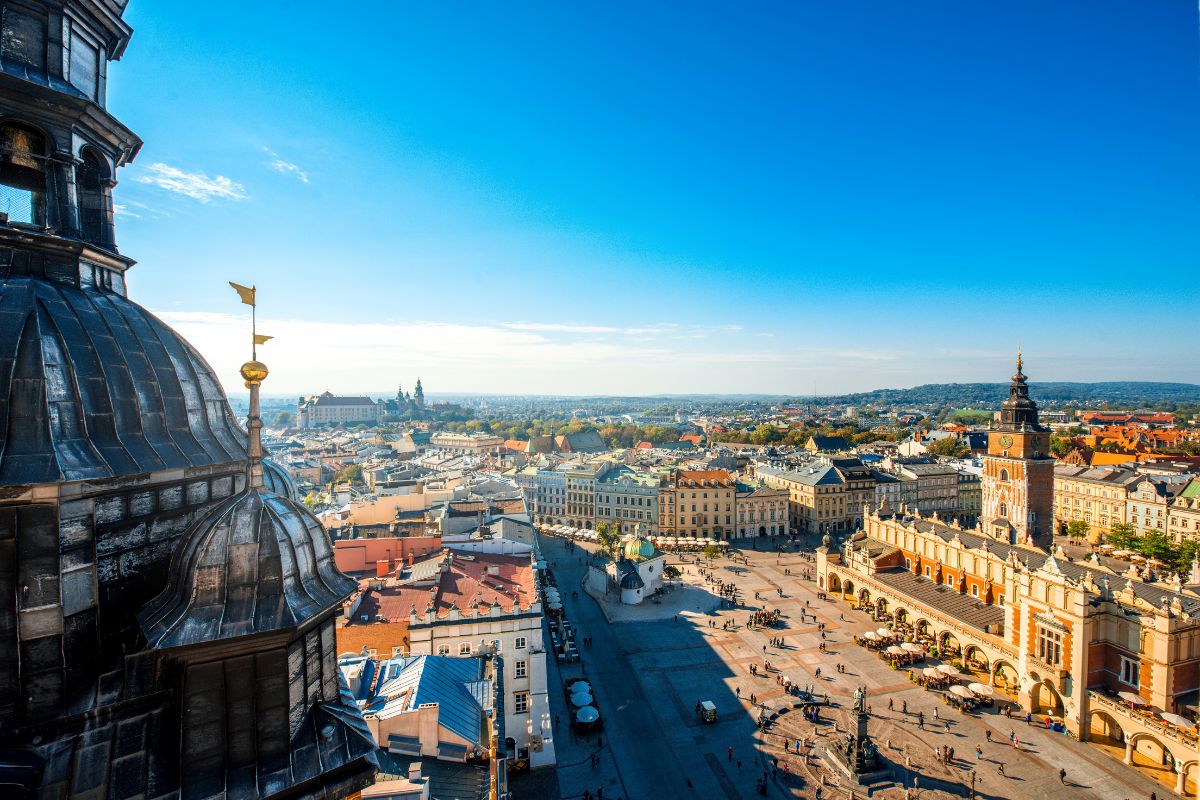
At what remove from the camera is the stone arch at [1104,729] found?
34.1 m

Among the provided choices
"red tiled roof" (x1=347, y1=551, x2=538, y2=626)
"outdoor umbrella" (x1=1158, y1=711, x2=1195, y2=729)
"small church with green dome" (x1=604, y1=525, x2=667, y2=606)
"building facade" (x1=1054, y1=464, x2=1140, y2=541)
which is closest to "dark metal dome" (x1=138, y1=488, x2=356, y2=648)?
"red tiled roof" (x1=347, y1=551, x2=538, y2=626)

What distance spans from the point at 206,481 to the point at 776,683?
4051 cm

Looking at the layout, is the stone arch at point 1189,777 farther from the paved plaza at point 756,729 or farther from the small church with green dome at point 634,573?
the small church with green dome at point 634,573

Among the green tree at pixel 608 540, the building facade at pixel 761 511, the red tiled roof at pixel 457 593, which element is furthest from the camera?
the building facade at pixel 761 511

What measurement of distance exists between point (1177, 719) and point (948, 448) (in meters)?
119

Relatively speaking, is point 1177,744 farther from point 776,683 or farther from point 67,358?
point 67,358

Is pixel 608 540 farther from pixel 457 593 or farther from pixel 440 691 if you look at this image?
pixel 440 691

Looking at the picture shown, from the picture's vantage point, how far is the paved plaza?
101ft

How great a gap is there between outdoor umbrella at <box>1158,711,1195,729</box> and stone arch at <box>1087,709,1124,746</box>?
98.7 inches

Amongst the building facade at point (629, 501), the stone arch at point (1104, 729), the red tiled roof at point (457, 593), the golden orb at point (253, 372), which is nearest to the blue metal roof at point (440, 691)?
the red tiled roof at point (457, 593)

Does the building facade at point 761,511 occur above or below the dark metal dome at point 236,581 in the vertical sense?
below

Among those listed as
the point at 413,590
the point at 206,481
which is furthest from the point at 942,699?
the point at 206,481

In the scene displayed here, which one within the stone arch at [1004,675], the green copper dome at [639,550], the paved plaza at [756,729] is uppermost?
the green copper dome at [639,550]

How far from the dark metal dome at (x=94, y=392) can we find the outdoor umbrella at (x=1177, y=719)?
4284 cm
